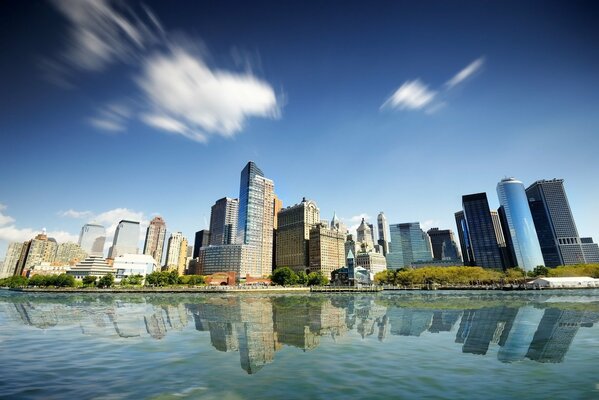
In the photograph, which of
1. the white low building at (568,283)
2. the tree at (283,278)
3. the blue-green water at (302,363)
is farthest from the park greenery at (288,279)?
the blue-green water at (302,363)

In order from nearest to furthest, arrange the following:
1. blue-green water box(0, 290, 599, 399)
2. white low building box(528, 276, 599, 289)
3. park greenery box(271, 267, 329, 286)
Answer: blue-green water box(0, 290, 599, 399)
white low building box(528, 276, 599, 289)
park greenery box(271, 267, 329, 286)

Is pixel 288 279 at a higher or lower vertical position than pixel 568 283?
higher

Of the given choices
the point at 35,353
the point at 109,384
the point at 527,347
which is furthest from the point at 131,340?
the point at 527,347

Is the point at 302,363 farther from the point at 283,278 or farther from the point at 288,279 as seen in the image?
the point at 283,278

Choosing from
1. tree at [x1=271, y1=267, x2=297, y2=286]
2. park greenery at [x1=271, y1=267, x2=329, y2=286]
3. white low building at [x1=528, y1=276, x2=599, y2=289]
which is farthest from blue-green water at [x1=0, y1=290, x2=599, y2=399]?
park greenery at [x1=271, y1=267, x2=329, y2=286]

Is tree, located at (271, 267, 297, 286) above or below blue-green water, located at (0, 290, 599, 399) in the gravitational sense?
above

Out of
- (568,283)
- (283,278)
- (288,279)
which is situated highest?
(283,278)

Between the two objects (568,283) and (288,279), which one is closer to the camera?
(568,283)

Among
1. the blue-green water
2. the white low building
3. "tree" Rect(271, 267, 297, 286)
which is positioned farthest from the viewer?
"tree" Rect(271, 267, 297, 286)

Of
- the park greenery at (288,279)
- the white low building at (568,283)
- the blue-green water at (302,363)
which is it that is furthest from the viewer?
the park greenery at (288,279)

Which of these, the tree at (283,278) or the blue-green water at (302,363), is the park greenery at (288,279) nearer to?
the tree at (283,278)

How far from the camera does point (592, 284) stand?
139375 mm

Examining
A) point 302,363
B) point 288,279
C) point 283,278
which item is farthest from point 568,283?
point 302,363

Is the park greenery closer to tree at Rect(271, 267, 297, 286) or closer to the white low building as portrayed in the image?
tree at Rect(271, 267, 297, 286)
